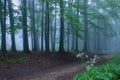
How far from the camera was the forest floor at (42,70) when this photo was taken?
42.8ft

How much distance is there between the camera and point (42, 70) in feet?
52.8

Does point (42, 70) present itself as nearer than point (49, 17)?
Yes

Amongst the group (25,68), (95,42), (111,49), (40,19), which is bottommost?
(111,49)

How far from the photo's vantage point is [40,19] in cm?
3306

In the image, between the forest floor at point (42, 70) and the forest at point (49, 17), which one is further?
the forest at point (49, 17)

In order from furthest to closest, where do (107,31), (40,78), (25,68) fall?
(107,31) < (25,68) < (40,78)

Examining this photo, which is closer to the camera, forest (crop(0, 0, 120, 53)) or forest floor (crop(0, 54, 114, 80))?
forest floor (crop(0, 54, 114, 80))

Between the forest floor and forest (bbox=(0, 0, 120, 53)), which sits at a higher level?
forest (bbox=(0, 0, 120, 53))

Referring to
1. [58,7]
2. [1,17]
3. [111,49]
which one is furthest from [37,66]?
[111,49]

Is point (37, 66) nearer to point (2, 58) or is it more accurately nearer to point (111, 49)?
point (2, 58)

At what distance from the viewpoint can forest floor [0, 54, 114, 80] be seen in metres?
13.0

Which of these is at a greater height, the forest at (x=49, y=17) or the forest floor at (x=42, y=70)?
the forest at (x=49, y=17)

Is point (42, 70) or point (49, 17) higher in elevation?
point (49, 17)

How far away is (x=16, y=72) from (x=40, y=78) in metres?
2.70
